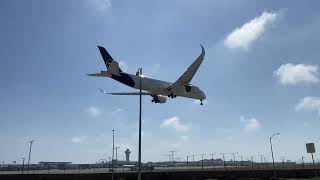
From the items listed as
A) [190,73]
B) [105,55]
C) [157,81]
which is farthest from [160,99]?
[105,55]

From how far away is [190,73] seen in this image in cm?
4759

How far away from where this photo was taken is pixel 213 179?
208 feet

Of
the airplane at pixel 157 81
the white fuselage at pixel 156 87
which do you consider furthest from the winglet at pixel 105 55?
the white fuselage at pixel 156 87

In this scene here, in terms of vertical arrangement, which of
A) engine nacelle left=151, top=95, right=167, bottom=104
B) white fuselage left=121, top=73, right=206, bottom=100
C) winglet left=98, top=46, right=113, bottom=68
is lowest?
engine nacelle left=151, top=95, right=167, bottom=104

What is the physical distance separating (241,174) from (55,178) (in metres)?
31.6

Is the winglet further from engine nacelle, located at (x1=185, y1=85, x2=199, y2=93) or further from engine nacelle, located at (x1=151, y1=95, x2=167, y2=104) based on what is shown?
engine nacelle, located at (x1=185, y1=85, x2=199, y2=93)

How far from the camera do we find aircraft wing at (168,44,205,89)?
45.2 m

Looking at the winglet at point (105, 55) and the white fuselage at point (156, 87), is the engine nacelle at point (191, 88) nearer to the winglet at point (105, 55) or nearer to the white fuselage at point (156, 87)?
the white fuselage at point (156, 87)

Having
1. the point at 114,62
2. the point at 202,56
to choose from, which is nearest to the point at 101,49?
the point at 114,62

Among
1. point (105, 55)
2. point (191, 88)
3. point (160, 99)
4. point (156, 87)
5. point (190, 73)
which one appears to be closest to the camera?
point (190, 73)

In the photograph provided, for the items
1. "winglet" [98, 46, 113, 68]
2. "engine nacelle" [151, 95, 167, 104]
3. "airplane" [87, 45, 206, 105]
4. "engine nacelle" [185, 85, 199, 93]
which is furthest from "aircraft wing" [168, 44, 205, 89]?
"winglet" [98, 46, 113, 68]

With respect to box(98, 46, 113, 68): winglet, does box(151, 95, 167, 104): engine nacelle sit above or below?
below

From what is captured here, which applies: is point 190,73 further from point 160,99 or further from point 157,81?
point 160,99

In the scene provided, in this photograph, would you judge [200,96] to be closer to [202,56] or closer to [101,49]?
[202,56]
